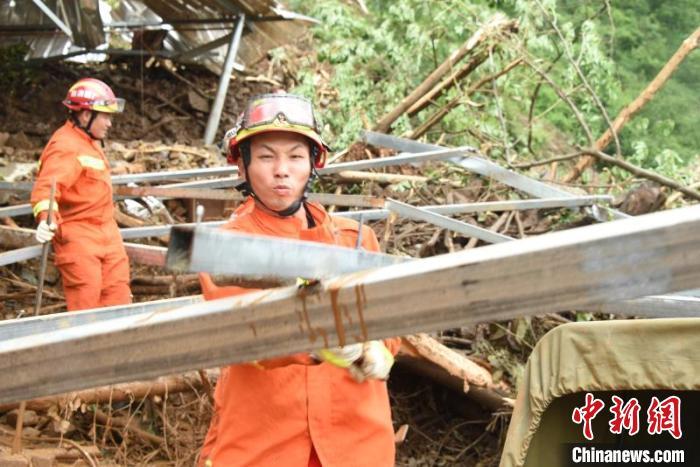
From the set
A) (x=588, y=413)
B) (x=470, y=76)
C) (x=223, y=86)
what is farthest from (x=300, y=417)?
(x=223, y=86)

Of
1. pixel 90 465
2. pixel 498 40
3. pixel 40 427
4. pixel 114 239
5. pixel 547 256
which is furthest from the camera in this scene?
pixel 498 40

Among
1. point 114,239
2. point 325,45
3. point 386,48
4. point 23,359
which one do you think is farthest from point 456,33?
point 23,359

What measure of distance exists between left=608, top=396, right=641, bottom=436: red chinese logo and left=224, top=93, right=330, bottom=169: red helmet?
1.56 meters

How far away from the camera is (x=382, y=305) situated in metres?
1.69

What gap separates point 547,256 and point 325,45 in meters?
11.0

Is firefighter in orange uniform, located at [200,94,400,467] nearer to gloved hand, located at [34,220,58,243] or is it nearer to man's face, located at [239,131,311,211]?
man's face, located at [239,131,311,211]

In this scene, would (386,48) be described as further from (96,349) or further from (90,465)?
(96,349)

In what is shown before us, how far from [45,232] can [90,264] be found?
57cm

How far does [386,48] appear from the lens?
11.7m

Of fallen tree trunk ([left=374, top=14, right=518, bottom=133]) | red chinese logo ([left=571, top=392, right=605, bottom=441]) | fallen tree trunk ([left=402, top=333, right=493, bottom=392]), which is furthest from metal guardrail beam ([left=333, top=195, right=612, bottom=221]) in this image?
red chinese logo ([left=571, top=392, right=605, bottom=441])

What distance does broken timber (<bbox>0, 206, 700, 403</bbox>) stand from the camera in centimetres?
152

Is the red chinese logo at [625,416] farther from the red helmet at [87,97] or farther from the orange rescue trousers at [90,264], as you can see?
the red helmet at [87,97]

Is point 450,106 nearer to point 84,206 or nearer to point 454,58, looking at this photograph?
point 454,58

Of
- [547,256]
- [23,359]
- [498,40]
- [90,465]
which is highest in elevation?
[498,40]
